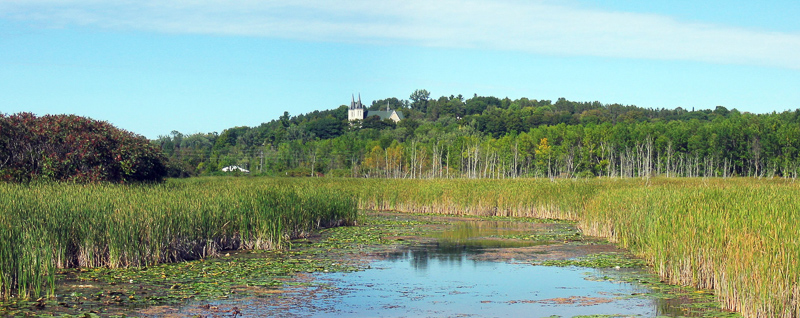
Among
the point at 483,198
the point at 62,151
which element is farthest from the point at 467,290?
the point at 483,198

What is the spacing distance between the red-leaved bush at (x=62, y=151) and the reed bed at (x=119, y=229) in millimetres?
4894

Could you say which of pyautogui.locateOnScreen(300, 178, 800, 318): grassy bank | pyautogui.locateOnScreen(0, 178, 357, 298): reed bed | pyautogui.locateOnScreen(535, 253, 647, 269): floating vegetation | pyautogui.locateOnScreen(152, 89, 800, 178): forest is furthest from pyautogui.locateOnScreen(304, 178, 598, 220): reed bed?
pyautogui.locateOnScreen(152, 89, 800, 178): forest

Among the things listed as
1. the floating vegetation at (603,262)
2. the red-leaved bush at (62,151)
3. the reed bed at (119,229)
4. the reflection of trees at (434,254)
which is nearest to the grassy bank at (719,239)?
the floating vegetation at (603,262)

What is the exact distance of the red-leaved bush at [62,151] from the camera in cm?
2330

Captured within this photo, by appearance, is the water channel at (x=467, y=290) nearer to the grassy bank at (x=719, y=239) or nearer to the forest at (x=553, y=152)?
the grassy bank at (x=719, y=239)

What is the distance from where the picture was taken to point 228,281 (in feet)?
39.9

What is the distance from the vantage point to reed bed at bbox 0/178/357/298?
10602mm

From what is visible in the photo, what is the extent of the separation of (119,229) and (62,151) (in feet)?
41.4

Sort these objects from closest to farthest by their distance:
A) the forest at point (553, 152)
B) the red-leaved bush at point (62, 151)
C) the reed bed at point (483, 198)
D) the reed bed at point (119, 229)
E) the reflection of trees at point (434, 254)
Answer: the reed bed at point (119, 229), the reflection of trees at point (434, 254), the red-leaved bush at point (62, 151), the reed bed at point (483, 198), the forest at point (553, 152)

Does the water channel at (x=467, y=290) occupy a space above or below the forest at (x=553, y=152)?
below

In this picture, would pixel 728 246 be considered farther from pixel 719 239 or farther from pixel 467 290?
pixel 467 290

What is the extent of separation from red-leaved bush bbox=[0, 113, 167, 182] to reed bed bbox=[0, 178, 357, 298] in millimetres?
4894

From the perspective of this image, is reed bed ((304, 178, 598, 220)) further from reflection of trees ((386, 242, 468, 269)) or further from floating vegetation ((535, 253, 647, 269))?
floating vegetation ((535, 253, 647, 269))

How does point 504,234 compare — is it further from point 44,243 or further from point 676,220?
point 44,243
